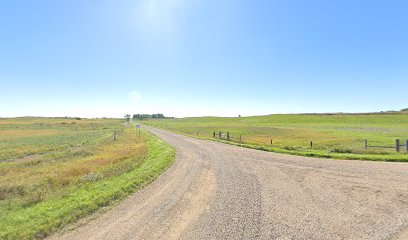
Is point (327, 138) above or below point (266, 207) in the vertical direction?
below

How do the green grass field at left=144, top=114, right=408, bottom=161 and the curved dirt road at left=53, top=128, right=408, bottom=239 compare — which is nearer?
the curved dirt road at left=53, top=128, right=408, bottom=239

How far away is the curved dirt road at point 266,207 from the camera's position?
6.89m

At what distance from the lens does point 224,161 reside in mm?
18234

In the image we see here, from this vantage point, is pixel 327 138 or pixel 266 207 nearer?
pixel 266 207

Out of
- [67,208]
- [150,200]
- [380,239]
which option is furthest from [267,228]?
[67,208]

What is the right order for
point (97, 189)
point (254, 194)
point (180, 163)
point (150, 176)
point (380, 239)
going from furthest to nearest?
point (180, 163), point (150, 176), point (97, 189), point (254, 194), point (380, 239)

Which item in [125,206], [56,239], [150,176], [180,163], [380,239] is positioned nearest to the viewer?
[380,239]

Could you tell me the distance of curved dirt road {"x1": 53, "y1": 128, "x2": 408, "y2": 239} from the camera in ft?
22.6

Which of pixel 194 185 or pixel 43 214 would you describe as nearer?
pixel 43 214

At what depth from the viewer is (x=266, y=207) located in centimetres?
860

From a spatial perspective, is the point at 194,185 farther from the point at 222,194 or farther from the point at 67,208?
the point at 67,208

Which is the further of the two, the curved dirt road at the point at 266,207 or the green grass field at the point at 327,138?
the green grass field at the point at 327,138

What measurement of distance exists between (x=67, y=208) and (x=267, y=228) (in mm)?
7071

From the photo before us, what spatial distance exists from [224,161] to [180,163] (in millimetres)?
3200
